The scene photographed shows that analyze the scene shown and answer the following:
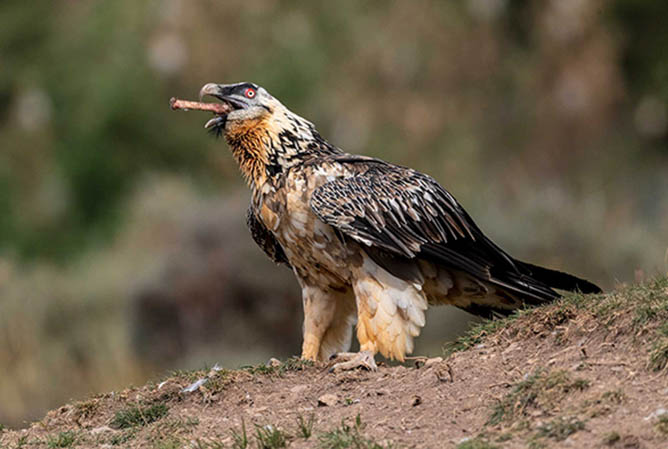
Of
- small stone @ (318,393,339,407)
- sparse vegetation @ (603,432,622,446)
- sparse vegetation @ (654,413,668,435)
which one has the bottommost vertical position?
sparse vegetation @ (603,432,622,446)

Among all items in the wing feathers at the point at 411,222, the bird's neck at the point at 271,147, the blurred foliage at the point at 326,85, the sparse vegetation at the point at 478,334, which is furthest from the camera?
the blurred foliage at the point at 326,85

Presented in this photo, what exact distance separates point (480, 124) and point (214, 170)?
30.4 ft

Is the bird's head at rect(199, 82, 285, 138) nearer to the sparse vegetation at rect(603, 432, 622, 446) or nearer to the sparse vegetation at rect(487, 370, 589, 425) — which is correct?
the sparse vegetation at rect(487, 370, 589, 425)

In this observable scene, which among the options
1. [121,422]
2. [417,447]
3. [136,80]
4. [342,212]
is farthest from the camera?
[136,80]

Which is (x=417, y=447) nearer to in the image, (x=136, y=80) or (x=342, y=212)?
(x=342, y=212)

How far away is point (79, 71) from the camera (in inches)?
1564

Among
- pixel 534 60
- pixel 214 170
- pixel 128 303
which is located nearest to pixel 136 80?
pixel 214 170

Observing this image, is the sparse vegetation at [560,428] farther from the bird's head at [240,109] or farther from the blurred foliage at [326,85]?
the blurred foliage at [326,85]

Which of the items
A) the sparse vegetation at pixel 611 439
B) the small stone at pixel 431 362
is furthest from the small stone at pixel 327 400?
the sparse vegetation at pixel 611 439

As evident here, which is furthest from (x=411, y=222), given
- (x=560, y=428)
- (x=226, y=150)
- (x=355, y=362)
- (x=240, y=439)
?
(x=226, y=150)

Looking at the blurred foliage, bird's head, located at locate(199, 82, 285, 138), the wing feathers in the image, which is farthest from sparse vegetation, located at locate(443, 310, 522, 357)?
the blurred foliage

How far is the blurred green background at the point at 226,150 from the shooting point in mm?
19500

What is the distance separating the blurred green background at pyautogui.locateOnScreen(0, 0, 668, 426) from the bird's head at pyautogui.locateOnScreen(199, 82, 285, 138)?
27.2 ft

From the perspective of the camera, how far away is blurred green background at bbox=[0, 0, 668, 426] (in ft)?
64.0
